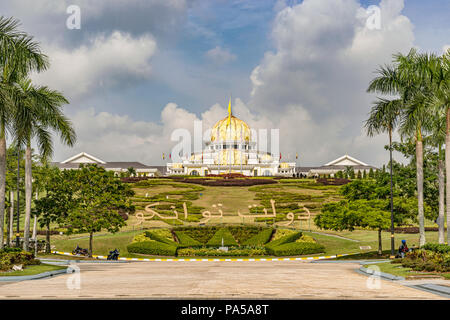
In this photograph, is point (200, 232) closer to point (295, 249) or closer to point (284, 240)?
point (284, 240)

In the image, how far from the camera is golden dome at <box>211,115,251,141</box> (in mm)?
111375

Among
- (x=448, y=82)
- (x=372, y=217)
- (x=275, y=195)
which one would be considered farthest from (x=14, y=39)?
(x=275, y=195)

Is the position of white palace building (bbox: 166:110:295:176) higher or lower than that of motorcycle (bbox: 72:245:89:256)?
higher

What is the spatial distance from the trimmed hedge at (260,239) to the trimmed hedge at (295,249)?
13.2 feet

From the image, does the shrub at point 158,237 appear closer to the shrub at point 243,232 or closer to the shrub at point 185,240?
the shrub at point 185,240

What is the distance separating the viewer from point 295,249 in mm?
35906

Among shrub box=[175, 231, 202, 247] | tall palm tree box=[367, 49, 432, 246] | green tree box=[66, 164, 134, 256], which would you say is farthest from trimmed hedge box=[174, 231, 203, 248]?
tall palm tree box=[367, 49, 432, 246]

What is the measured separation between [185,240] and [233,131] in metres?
72.4

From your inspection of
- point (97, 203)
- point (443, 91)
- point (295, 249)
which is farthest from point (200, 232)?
point (443, 91)

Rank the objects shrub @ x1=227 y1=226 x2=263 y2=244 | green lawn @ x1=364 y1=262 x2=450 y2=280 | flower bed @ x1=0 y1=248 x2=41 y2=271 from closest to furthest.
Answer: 1. green lawn @ x1=364 y1=262 x2=450 y2=280
2. flower bed @ x1=0 y1=248 x2=41 y2=271
3. shrub @ x1=227 y1=226 x2=263 y2=244

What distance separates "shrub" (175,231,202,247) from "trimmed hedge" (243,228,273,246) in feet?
15.6

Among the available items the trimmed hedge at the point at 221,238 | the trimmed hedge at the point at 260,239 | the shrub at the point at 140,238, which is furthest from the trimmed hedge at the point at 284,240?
the shrub at the point at 140,238

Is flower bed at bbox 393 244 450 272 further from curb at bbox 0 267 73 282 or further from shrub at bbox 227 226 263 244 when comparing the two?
shrub at bbox 227 226 263 244
